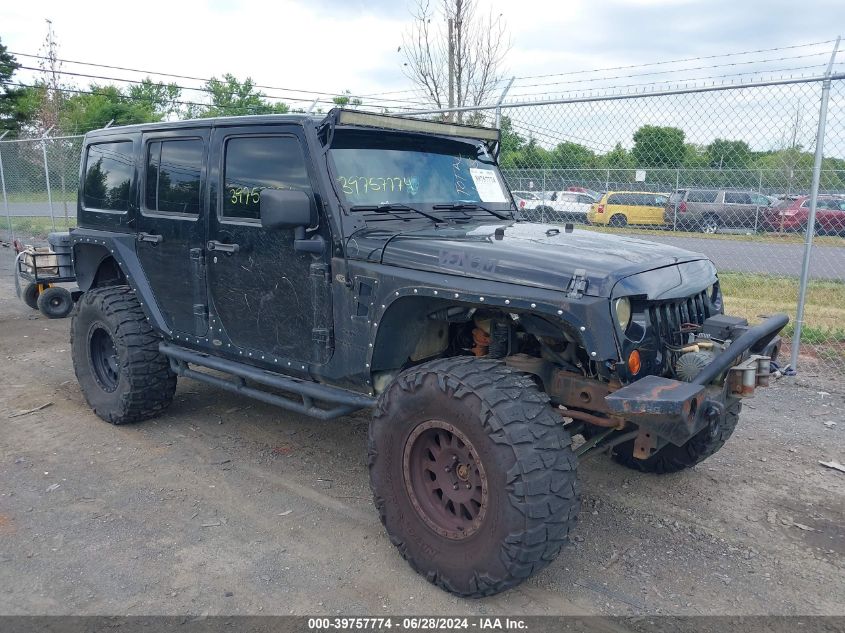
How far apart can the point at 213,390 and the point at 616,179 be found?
5.30 metres

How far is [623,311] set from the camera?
2941 millimetres

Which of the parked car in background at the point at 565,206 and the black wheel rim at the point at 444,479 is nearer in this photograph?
the black wheel rim at the point at 444,479

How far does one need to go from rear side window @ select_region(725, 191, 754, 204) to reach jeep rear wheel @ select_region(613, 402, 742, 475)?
198 inches

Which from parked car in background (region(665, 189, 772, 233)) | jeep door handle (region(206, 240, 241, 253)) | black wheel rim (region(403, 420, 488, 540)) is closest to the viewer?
black wheel rim (region(403, 420, 488, 540))

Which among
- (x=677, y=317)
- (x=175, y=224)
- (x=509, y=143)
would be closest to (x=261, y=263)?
(x=175, y=224)

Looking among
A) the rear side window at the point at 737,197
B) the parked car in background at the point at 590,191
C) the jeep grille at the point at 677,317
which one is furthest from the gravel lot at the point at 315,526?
the parked car in background at the point at 590,191

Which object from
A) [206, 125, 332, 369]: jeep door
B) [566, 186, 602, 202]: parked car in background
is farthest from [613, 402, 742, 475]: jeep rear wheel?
[566, 186, 602, 202]: parked car in background

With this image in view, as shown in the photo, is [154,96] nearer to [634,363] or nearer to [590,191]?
[590,191]

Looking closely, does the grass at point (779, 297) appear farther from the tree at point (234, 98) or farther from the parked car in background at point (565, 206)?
the tree at point (234, 98)

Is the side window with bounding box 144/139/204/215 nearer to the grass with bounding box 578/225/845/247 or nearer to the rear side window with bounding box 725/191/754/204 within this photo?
the grass with bounding box 578/225/845/247

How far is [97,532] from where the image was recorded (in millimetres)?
3637

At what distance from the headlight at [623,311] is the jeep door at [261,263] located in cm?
156

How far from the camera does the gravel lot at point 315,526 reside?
308 centimetres

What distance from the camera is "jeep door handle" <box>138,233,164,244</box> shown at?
470 cm
